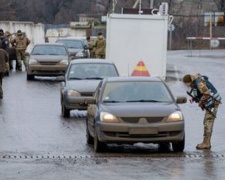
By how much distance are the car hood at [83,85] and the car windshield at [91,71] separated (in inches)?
17.9

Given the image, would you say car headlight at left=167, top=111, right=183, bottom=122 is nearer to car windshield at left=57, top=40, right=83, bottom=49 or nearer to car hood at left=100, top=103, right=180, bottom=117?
car hood at left=100, top=103, right=180, bottom=117

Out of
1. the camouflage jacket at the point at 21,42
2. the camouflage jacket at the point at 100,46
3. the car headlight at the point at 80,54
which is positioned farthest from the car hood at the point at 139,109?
the car headlight at the point at 80,54

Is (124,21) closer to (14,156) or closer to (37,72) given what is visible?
(37,72)

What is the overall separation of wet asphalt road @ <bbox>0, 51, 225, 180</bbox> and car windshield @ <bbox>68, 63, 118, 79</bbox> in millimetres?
1017

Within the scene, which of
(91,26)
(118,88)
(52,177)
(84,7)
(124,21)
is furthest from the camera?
(84,7)

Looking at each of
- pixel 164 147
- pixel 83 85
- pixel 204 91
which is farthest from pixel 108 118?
pixel 83 85

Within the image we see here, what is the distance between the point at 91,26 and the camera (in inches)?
2692

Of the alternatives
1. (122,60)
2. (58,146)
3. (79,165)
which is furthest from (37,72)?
(79,165)

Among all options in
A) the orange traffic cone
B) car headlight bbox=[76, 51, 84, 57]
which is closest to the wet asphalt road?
the orange traffic cone

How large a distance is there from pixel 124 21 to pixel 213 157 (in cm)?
1850

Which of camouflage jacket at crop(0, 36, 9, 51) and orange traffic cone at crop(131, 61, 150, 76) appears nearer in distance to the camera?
orange traffic cone at crop(131, 61, 150, 76)

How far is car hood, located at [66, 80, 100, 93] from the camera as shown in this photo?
23078 mm

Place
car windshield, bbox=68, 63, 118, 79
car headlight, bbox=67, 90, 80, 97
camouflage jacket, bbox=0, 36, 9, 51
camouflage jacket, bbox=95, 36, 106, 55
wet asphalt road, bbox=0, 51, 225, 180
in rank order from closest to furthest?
wet asphalt road, bbox=0, 51, 225, 180
car headlight, bbox=67, 90, 80, 97
car windshield, bbox=68, 63, 118, 79
camouflage jacket, bbox=95, 36, 106, 55
camouflage jacket, bbox=0, 36, 9, 51

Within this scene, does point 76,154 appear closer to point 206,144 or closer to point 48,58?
point 206,144
